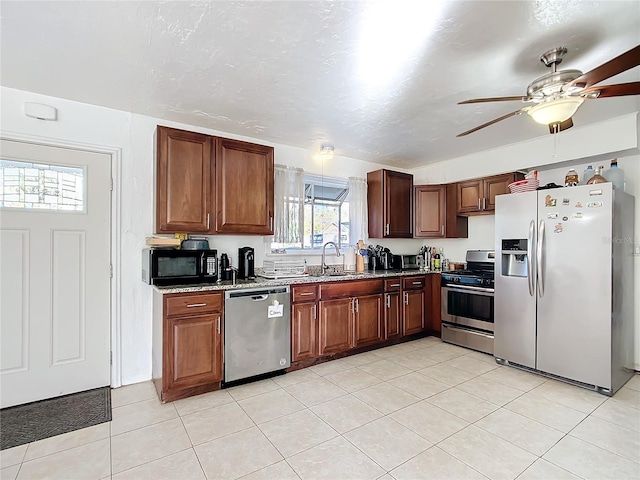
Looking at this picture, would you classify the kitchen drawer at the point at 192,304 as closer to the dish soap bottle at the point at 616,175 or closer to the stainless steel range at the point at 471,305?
the stainless steel range at the point at 471,305

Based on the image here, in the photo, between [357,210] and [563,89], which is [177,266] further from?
[563,89]

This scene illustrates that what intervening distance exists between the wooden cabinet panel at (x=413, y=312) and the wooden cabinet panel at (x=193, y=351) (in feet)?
7.89

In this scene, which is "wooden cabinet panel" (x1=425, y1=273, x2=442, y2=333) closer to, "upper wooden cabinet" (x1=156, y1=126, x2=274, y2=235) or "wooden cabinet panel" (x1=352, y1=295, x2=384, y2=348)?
"wooden cabinet panel" (x1=352, y1=295, x2=384, y2=348)

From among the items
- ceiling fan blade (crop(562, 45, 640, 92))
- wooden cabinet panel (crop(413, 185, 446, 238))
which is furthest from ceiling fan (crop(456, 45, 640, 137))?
wooden cabinet panel (crop(413, 185, 446, 238))

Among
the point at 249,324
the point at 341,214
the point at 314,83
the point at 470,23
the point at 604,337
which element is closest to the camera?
the point at 470,23

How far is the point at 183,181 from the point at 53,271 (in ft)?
4.19

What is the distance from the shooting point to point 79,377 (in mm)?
2785

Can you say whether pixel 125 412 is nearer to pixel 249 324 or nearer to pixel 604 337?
pixel 249 324

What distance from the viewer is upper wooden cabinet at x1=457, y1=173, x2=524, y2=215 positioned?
3.99 metres

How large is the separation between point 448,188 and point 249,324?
3364 mm

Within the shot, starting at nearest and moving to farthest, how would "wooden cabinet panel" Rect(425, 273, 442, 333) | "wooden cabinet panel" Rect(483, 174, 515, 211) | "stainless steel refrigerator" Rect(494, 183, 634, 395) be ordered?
"stainless steel refrigerator" Rect(494, 183, 634, 395), "wooden cabinet panel" Rect(483, 174, 515, 211), "wooden cabinet panel" Rect(425, 273, 442, 333)

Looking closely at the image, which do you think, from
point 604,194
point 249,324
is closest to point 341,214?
point 249,324

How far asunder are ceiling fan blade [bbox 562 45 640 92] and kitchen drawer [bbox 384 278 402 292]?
2.64m

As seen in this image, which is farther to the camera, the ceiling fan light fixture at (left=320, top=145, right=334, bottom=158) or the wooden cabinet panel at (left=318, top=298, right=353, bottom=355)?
the ceiling fan light fixture at (left=320, top=145, right=334, bottom=158)
